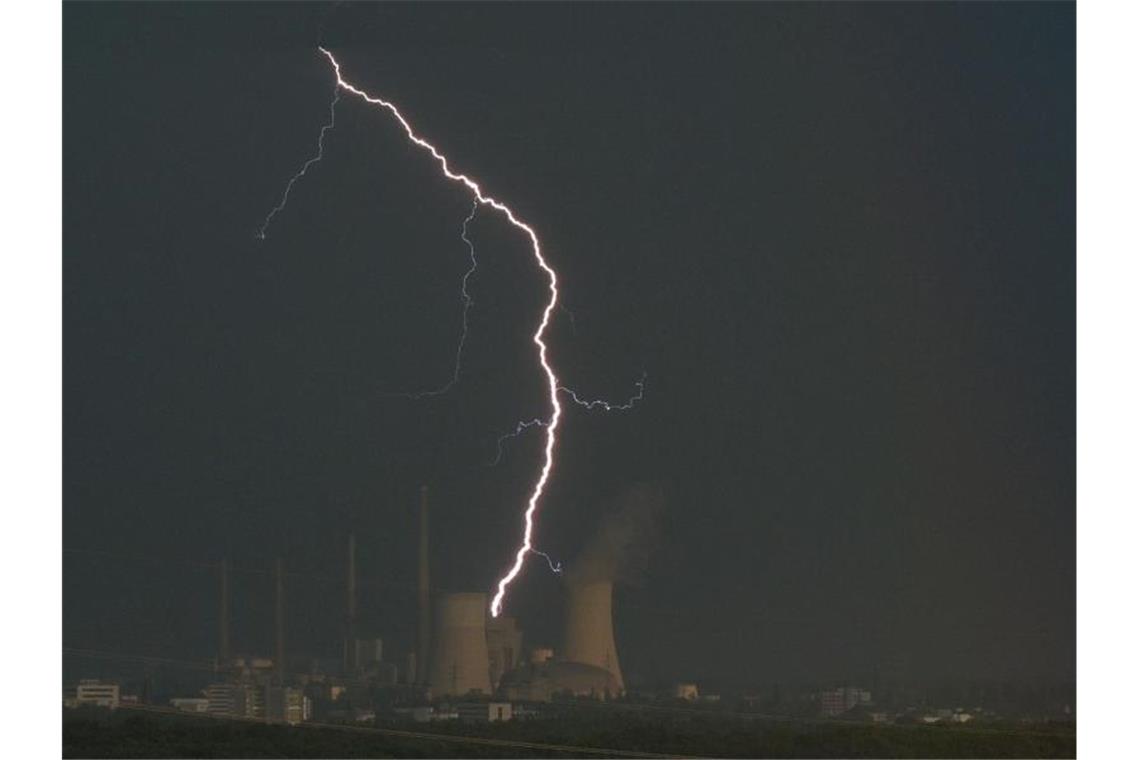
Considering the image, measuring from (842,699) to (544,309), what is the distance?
2.58 metres

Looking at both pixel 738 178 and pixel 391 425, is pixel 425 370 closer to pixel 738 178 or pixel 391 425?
pixel 391 425

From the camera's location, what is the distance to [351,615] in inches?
374

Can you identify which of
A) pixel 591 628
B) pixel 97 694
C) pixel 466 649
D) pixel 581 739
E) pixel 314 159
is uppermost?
pixel 314 159

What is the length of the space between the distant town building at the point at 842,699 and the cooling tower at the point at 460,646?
177 centimetres

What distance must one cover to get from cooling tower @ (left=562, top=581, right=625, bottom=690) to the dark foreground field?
296 millimetres

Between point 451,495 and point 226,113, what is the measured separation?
7.48 ft

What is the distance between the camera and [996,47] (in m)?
9.56

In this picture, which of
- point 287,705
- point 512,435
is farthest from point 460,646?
point 512,435

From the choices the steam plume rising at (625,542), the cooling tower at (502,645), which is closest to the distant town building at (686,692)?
the steam plume rising at (625,542)

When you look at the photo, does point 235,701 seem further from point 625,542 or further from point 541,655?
point 625,542

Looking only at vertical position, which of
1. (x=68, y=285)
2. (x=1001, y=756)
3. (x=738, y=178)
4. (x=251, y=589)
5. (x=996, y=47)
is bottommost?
(x=1001, y=756)

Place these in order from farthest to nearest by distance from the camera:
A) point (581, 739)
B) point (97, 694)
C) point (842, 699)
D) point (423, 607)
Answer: point (842, 699), point (423, 607), point (581, 739), point (97, 694)

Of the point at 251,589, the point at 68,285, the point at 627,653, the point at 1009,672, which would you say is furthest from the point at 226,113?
the point at 1009,672

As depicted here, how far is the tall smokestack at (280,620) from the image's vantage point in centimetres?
937
